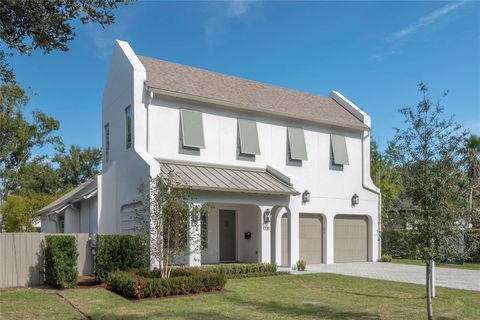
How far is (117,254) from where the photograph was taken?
14.0 metres

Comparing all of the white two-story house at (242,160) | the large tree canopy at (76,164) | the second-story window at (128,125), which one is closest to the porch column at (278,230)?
the white two-story house at (242,160)

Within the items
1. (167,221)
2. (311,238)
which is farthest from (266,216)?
(167,221)

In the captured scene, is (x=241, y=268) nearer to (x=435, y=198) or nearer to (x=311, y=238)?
(x=311, y=238)

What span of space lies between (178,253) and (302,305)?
3992 millimetres

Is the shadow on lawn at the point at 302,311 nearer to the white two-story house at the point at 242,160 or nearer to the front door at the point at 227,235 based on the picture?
the white two-story house at the point at 242,160

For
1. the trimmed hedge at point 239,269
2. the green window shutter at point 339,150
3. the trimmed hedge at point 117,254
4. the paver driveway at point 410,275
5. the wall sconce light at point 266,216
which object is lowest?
the paver driveway at point 410,275

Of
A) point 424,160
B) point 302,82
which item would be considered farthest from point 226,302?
point 302,82

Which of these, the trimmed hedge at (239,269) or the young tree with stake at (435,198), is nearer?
the young tree with stake at (435,198)

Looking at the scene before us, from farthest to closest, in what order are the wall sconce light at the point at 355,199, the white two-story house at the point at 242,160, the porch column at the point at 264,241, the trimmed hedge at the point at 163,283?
the wall sconce light at the point at 355,199 → the porch column at the point at 264,241 → the white two-story house at the point at 242,160 → the trimmed hedge at the point at 163,283

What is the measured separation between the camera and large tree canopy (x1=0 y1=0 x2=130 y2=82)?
21.2ft

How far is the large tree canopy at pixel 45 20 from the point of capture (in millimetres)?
6461

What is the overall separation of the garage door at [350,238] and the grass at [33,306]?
1430 centimetres

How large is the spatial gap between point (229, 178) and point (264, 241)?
3.04m

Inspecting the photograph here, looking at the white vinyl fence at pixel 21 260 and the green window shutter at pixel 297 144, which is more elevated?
the green window shutter at pixel 297 144
